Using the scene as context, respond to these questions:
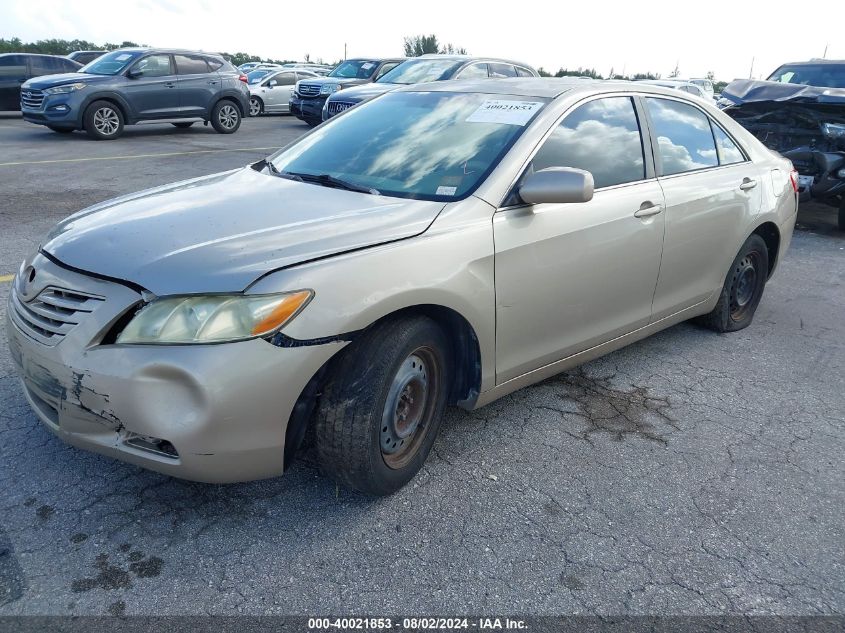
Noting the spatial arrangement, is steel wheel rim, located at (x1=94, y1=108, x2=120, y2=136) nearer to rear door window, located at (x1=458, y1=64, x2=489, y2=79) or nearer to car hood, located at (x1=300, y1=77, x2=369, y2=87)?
car hood, located at (x1=300, y1=77, x2=369, y2=87)

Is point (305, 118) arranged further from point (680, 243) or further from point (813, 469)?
point (813, 469)

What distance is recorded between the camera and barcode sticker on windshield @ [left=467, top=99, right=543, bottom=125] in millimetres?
3562

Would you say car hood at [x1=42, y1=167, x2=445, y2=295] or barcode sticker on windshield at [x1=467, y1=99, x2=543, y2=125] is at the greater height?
barcode sticker on windshield at [x1=467, y1=99, x2=543, y2=125]

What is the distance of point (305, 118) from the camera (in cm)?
1811

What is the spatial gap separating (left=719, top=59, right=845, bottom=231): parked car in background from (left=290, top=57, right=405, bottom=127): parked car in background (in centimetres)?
993

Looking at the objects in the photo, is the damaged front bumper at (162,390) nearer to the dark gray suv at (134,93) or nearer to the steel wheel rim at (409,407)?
the steel wheel rim at (409,407)

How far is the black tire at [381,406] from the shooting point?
273 centimetres

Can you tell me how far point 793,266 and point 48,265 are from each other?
6490mm

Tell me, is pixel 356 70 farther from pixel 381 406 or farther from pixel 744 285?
pixel 381 406

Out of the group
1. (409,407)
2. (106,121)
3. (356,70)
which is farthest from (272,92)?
(409,407)

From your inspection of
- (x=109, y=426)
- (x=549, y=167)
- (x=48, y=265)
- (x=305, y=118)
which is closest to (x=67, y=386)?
(x=109, y=426)

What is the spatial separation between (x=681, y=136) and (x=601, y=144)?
84 cm

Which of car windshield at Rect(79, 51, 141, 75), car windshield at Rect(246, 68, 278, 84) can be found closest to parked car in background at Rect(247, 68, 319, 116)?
car windshield at Rect(246, 68, 278, 84)

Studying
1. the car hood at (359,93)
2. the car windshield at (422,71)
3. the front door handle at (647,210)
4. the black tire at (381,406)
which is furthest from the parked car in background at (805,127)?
the black tire at (381,406)
